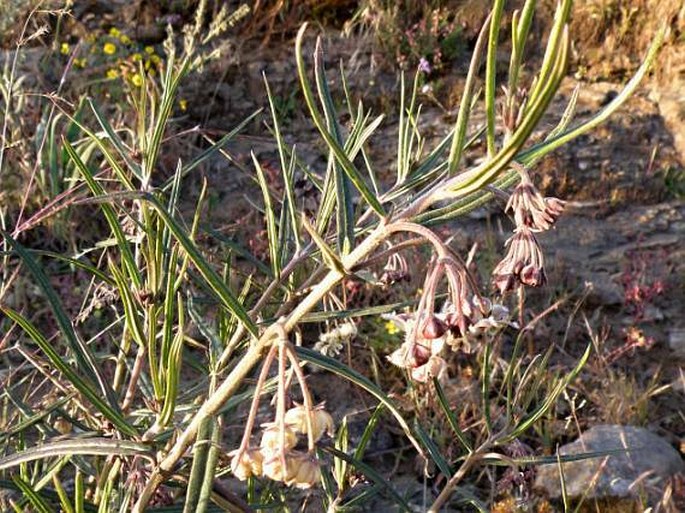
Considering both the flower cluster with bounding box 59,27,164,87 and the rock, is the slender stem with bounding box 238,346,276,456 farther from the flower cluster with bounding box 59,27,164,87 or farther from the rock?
the flower cluster with bounding box 59,27,164,87

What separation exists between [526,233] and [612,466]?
1973 millimetres

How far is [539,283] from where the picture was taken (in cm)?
99

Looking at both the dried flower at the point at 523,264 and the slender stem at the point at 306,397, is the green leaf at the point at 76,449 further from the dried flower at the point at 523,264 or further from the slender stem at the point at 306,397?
the dried flower at the point at 523,264

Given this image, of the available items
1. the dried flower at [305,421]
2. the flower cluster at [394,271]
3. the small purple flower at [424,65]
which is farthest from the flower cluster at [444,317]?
the small purple flower at [424,65]

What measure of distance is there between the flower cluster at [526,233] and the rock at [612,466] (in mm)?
1753

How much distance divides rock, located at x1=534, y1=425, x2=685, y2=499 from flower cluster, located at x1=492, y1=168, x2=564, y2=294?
5.75 feet

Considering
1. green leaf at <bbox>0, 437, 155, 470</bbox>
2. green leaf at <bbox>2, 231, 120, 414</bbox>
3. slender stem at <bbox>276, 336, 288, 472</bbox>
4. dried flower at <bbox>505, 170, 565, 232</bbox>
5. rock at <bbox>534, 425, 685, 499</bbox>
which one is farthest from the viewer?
rock at <bbox>534, 425, 685, 499</bbox>

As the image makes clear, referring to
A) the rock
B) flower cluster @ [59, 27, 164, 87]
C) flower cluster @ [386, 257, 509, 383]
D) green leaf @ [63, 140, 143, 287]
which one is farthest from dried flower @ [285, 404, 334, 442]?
flower cluster @ [59, 27, 164, 87]

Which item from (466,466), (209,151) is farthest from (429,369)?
(209,151)

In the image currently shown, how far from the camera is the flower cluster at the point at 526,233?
3.09 feet

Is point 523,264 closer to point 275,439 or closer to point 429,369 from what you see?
point 429,369

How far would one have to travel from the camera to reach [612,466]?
8.91 ft

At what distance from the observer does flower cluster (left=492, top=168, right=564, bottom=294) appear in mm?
940

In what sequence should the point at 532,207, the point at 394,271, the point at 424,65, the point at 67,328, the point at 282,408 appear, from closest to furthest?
the point at 282,408, the point at 532,207, the point at 67,328, the point at 394,271, the point at 424,65
